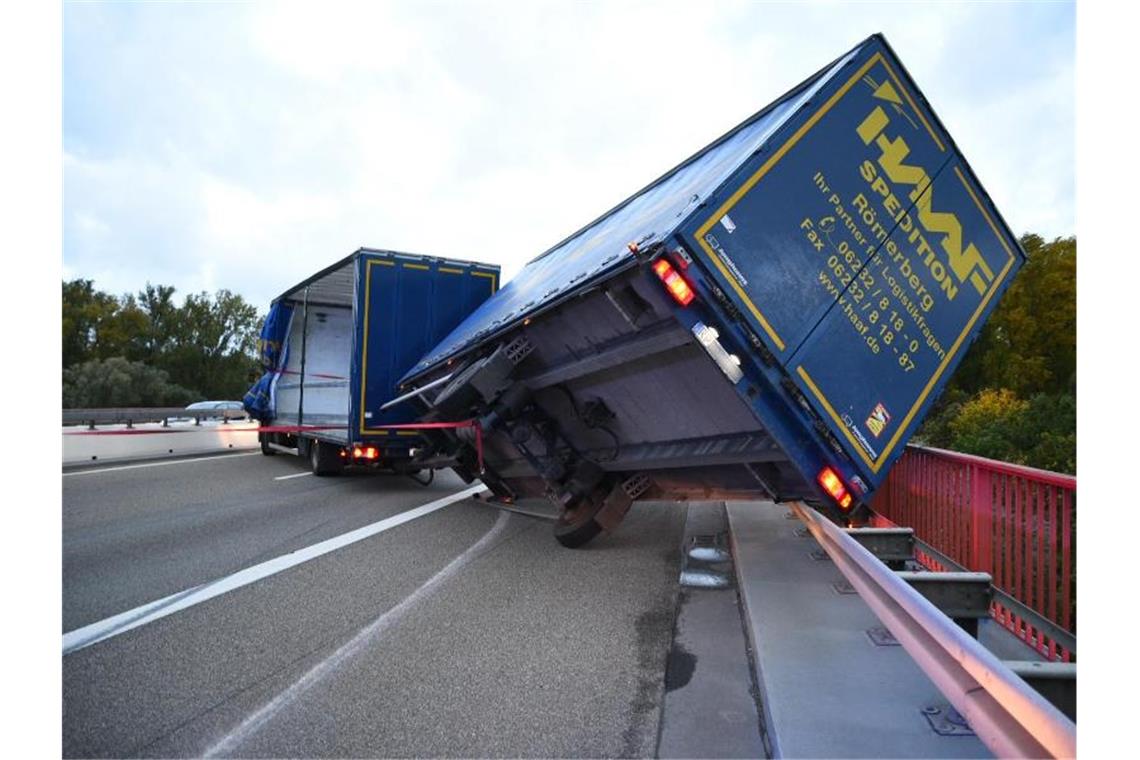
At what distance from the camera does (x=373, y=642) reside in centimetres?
436

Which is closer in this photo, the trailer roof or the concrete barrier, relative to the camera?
the trailer roof

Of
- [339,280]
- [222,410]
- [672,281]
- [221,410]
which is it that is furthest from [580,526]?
[221,410]

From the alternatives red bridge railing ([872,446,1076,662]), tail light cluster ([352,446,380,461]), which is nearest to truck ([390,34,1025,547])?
red bridge railing ([872,446,1076,662])

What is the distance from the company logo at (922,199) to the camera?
4.95 meters

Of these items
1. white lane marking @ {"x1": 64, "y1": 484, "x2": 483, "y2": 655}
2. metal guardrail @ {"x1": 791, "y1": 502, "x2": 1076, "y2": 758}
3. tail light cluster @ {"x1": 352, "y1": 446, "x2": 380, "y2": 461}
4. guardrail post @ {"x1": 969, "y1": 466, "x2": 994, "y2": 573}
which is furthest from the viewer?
tail light cluster @ {"x1": 352, "y1": 446, "x2": 380, "y2": 461}

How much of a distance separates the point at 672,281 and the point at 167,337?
82.3 m

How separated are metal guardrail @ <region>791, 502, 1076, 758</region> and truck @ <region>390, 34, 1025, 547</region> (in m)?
1.40

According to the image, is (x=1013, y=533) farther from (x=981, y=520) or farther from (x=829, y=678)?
(x=829, y=678)

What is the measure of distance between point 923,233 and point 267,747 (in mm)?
5177

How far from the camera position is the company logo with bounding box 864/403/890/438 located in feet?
15.4

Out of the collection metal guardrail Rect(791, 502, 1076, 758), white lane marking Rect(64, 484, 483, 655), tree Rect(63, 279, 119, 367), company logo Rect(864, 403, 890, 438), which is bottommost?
white lane marking Rect(64, 484, 483, 655)

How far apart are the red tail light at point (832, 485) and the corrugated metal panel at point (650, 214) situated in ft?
6.31

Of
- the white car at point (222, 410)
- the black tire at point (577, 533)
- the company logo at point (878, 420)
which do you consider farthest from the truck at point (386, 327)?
the white car at point (222, 410)

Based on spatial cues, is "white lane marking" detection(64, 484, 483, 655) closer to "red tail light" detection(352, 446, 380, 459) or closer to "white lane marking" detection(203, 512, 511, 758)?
"white lane marking" detection(203, 512, 511, 758)
